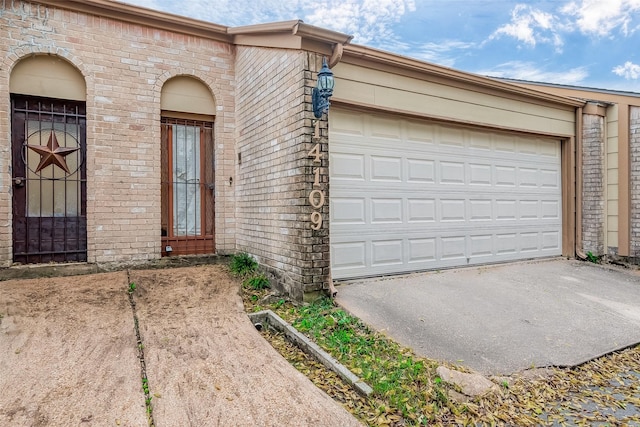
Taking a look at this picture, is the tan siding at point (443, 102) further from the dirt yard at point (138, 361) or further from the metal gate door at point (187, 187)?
the dirt yard at point (138, 361)

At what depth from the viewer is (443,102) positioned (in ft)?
19.2

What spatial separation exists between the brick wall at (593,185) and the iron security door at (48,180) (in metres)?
8.33

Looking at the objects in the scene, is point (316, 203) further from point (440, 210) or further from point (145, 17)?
point (145, 17)

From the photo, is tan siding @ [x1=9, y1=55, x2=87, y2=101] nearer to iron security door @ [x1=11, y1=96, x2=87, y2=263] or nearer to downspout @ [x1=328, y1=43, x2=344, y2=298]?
iron security door @ [x1=11, y1=96, x2=87, y2=263]

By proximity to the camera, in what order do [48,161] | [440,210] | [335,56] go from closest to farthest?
[335,56] < [48,161] < [440,210]

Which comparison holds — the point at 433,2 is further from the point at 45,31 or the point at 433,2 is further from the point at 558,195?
the point at 45,31

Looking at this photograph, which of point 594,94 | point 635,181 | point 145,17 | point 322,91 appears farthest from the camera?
point 594,94

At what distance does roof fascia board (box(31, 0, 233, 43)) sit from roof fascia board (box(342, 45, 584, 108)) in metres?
2.10

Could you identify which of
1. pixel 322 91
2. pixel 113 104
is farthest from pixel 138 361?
pixel 113 104

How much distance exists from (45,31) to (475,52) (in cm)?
1071

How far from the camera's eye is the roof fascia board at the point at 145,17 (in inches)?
193

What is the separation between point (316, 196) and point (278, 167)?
715mm

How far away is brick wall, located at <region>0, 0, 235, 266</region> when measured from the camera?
4684 mm

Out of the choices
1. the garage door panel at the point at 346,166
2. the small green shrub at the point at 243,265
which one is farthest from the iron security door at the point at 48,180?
the garage door panel at the point at 346,166
